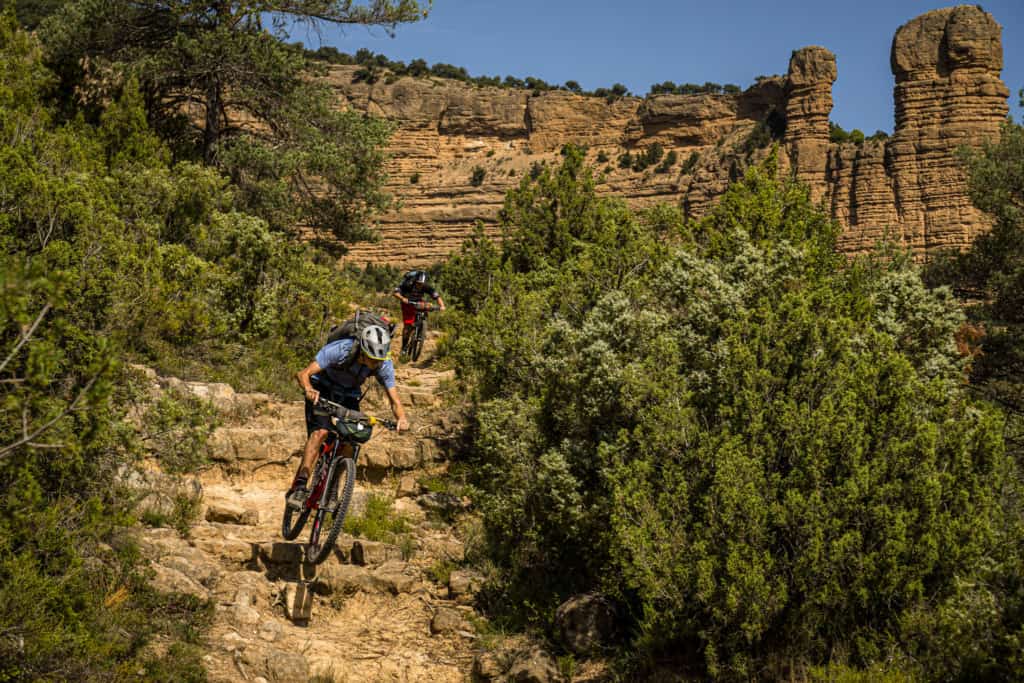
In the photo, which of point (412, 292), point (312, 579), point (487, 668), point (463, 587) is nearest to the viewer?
point (487, 668)

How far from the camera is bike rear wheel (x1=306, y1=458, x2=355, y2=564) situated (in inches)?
292

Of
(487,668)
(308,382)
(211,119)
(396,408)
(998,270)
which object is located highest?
(211,119)

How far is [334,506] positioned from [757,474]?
3.38 meters

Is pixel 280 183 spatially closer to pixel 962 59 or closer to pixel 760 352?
pixel 760 352

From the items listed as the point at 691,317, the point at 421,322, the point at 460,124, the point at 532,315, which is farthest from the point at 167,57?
the point at 460,124

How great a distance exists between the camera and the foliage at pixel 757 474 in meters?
6.28

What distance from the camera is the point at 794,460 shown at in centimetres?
700

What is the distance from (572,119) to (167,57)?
204ft

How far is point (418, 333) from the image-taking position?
16.0 m

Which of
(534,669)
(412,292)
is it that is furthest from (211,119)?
(534,669)

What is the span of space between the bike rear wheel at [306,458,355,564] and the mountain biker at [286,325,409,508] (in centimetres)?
20

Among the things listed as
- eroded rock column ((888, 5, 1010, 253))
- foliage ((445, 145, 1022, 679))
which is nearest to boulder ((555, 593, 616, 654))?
foliage ((445, 145, 1022, 679))

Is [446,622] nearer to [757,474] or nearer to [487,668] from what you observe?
[487,668]

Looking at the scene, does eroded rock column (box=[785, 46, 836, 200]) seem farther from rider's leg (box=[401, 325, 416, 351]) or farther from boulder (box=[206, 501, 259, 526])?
boulder (box=[206, 501, 259, 526])
